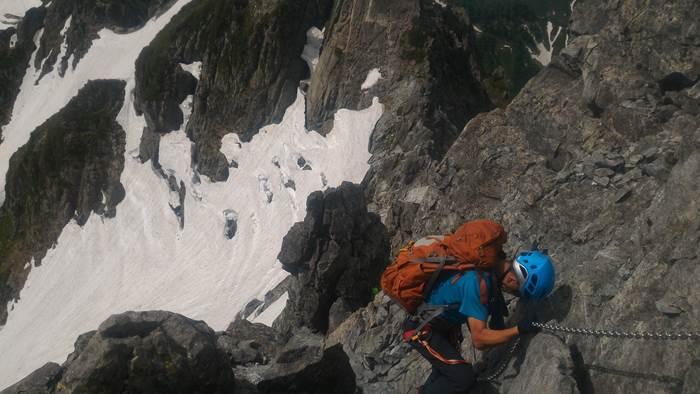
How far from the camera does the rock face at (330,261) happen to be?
21.6 metres

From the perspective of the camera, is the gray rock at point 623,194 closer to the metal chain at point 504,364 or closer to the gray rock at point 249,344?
the metal chain at point 504,364

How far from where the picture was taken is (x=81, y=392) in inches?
359

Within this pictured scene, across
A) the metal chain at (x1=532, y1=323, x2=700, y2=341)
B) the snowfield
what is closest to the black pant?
the metal chain at (x1=532, y1=323, x2=700, y2=341)

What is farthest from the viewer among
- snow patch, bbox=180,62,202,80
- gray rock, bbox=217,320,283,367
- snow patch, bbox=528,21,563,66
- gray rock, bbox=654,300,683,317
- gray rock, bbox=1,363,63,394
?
snow patch, bbox=528,21,563,66

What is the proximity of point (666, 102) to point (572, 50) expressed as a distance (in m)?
3.98

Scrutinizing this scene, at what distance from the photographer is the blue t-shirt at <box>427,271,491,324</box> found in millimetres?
7371

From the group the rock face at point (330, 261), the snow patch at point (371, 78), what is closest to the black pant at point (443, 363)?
the rock face at point (330, 261)

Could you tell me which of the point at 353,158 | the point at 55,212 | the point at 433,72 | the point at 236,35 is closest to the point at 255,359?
the point at 353,158

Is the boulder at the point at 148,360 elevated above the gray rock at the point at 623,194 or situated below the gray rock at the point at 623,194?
above

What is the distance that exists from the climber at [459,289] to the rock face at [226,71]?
30.6 m

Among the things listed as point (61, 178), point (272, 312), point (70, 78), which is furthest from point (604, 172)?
point (70, 78)

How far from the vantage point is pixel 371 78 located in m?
32.5

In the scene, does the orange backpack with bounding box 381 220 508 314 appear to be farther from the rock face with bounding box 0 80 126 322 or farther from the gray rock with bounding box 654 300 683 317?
the rock face with bounding box 0 80 126 322

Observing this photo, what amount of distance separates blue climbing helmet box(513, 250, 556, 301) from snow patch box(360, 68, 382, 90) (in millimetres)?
25457
